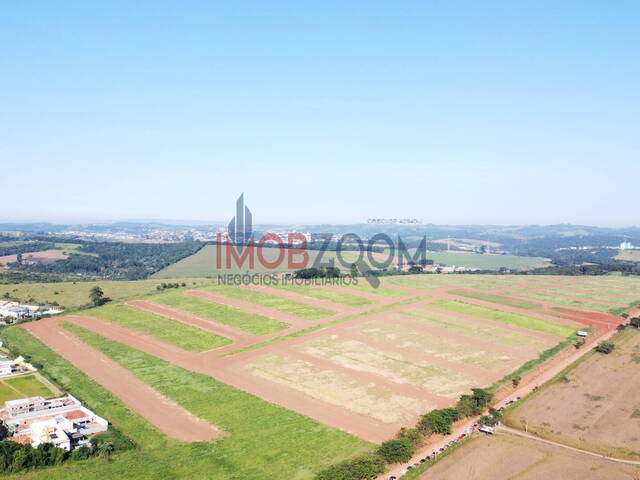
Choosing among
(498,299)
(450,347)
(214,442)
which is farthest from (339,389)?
(498,299)

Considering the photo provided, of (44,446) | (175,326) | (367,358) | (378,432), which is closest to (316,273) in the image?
(175,326)

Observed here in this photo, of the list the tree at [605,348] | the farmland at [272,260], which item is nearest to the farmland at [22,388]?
the tree at [605,348]

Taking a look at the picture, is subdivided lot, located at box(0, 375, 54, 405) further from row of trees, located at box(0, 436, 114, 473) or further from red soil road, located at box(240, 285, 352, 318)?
red soil road, located at box(240, 285, 352, 318)

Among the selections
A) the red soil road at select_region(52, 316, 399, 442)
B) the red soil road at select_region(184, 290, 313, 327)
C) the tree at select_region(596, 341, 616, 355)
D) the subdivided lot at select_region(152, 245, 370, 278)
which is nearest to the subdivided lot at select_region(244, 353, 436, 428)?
the red soil road at select_region(52, 316, 399, 442)

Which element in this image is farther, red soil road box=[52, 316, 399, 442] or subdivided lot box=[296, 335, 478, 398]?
A: subdivided lot box=[296, 335, 478, 398]

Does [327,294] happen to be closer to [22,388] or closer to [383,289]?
[383,289]
